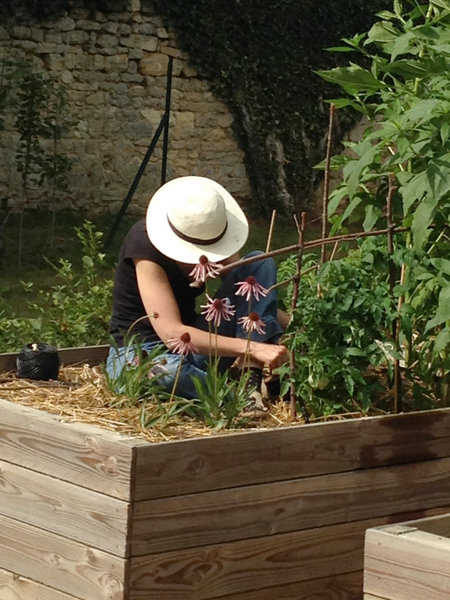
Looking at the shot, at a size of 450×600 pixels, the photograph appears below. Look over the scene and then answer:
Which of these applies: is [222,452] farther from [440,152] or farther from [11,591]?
[440,152]

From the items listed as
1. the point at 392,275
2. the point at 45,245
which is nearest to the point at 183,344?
the point at 392,275

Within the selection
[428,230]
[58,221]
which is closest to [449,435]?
[428,230]

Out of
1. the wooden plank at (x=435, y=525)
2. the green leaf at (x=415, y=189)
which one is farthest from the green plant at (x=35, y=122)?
the wooden plank at (x=435, y=525)

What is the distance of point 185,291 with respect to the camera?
4598 mm

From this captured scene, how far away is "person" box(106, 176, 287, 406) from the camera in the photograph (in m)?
4.27

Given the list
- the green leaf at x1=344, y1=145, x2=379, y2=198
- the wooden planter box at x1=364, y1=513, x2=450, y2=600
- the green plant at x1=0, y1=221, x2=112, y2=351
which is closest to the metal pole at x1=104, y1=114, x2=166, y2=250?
the green plant at x1=0, y1=221, x2=112, y2=351

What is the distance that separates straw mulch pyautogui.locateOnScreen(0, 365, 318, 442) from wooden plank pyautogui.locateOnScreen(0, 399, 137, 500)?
0.12 m

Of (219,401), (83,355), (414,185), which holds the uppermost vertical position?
(414,185)

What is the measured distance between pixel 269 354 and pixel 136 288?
1.94 feet

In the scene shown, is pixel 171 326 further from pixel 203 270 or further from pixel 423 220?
pixel 423 220

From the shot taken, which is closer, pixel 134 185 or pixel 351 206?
pixel 351 206

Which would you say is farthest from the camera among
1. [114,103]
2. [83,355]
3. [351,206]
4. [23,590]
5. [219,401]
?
[114,103]

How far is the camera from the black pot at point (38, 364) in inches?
179

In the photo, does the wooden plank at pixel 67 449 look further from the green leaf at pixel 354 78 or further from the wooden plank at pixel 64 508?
the green leaf at pixel 354 78
